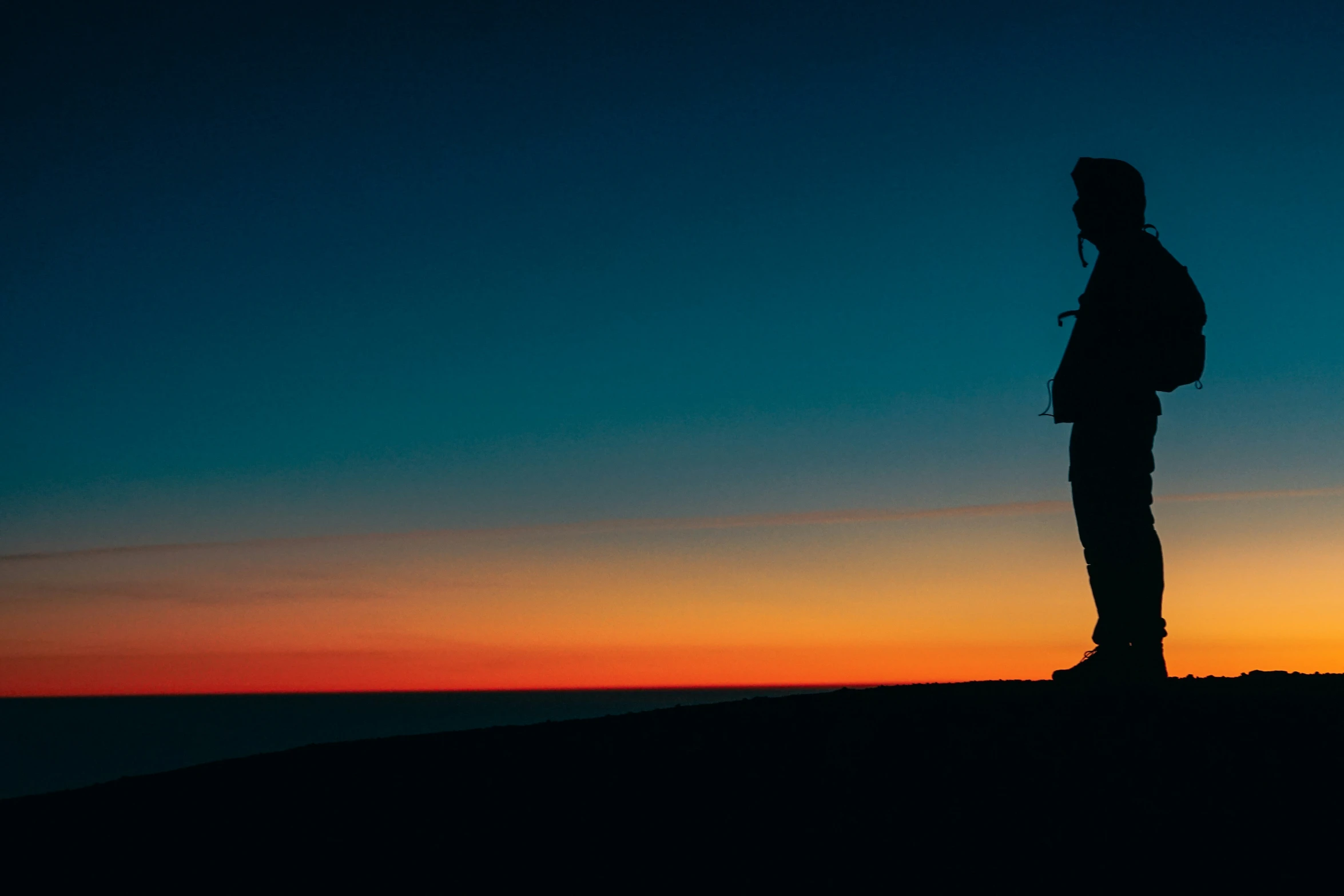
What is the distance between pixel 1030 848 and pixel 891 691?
339 cm

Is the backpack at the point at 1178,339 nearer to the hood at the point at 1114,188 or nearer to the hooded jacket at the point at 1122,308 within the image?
the hooded jacket at the point at 1122,308

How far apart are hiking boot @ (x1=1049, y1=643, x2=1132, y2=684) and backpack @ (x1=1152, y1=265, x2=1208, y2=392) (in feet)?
7.61

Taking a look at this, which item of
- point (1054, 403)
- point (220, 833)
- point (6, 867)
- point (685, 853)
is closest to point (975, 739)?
point (685, 853)

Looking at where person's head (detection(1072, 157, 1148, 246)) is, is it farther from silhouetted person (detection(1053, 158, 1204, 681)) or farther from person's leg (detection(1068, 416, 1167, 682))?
person's leg (detection(1068, 416, 1167, 682))

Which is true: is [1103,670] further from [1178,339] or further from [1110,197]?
[1110,197]

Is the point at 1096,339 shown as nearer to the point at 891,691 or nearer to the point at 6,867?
the point at 891,691

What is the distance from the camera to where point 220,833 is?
7.57 m

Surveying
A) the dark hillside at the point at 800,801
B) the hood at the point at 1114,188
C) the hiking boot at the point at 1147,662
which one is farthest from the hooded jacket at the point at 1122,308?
the dark hillside at the point at 800,801

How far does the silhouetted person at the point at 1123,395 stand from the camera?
955 centimetres

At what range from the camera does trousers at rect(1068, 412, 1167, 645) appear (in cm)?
955

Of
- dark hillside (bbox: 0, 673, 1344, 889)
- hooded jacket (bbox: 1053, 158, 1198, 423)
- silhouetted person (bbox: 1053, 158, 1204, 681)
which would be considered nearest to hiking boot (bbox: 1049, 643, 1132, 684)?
silhouetted person (bbox: 1053, 158, 1204, 681)

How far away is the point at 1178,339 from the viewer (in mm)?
9680

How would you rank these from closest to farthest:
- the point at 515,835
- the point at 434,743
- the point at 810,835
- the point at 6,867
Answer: the point at 810,835 < the point at 515,835 < the point at 6,867 < the point at 434,743

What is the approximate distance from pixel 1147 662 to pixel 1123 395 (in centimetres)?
225
